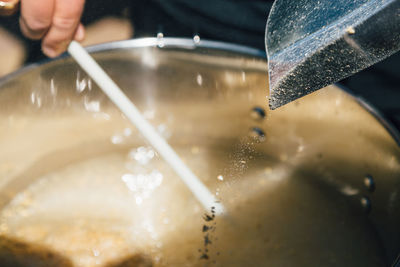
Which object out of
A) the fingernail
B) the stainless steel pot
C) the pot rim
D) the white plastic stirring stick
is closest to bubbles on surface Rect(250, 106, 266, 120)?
the stainless steel pot

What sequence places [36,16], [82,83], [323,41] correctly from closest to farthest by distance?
1. [323,41]
2. [36,16]
3. [82,83]

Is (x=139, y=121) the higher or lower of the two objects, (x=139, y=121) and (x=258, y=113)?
the higher

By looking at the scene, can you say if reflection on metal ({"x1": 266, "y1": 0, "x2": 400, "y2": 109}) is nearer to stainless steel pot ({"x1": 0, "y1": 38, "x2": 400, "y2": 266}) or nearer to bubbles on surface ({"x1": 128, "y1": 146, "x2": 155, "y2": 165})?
stainless steel pot ({"x1": 0, "y1": 38, "x2": 400, "y2": 266})

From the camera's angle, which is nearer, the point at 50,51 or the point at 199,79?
the point at 50,51

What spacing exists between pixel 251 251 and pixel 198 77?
0.93ft

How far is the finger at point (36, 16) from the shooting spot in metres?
0.50

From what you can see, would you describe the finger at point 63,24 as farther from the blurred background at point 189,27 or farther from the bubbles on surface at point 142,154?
the bubbles on surface at point 142,154

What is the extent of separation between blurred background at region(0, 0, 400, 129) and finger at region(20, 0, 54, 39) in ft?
0.33

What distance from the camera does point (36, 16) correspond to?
0.51m

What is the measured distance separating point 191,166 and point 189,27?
0.28m

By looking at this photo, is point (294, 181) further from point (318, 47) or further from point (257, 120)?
point (318, 47)

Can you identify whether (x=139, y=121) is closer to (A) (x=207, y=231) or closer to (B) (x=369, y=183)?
(A) (x=207, y=231)

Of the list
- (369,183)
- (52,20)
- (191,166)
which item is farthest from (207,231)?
(52,20)

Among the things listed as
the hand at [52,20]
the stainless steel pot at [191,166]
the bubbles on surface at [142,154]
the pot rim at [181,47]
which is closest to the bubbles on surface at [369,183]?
the stainless steel pot at [191,166]
